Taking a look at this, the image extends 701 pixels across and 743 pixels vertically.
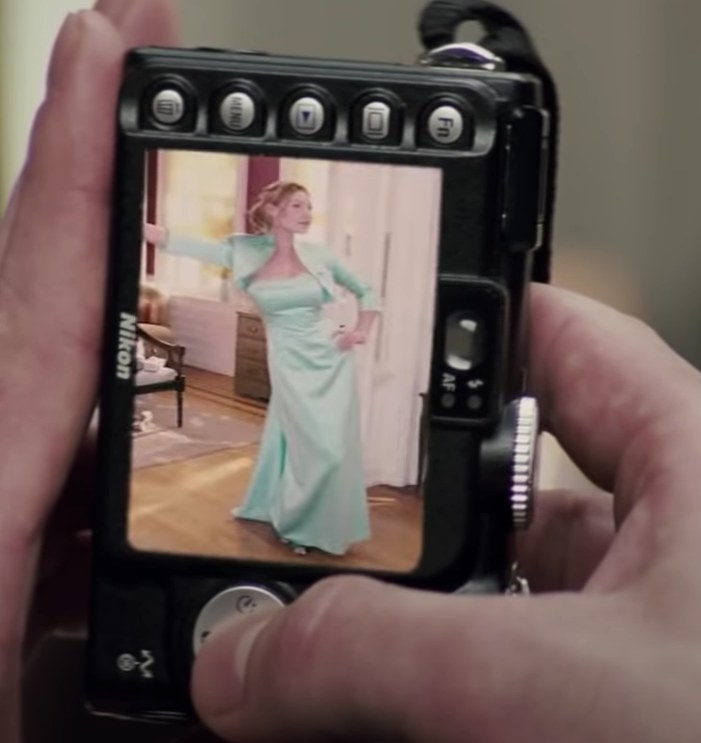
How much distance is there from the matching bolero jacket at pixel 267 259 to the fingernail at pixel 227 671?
4.0 inches

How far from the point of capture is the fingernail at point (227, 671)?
392 millimetres

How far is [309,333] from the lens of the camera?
0.43 metres

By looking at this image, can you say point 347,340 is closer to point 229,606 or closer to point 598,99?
point 229,606

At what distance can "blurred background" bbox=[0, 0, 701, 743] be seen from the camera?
83cm

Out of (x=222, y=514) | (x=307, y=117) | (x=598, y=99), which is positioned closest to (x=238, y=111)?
(x=307, y=117)

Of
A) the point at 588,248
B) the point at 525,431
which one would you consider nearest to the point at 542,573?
the point at 525,431

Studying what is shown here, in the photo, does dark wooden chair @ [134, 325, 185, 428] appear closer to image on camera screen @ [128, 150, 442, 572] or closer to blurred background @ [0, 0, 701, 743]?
image on camera screen @ [128, 150, 442, 572]

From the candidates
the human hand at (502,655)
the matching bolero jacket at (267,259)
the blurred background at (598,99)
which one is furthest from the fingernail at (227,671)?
the blurred background at (598,99)

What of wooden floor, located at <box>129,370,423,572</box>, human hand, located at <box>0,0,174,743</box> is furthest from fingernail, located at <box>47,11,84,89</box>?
wooden floor, located at <box>129,370,423,572</box>

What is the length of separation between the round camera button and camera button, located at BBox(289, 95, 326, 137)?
145mm

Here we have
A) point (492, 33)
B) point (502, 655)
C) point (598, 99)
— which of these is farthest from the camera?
point (598, 99)

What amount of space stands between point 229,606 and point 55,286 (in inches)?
4.6

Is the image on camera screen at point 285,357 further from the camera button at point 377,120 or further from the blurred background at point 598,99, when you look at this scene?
the blurred background at point 598,99

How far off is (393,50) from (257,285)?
17.5 inches
